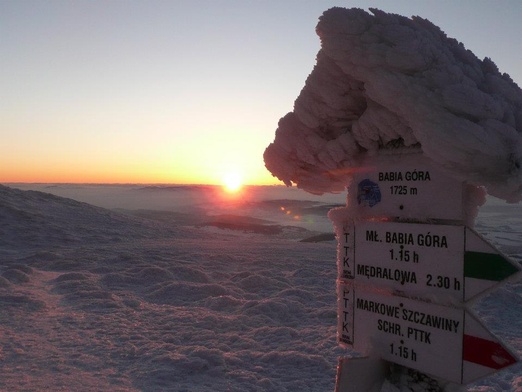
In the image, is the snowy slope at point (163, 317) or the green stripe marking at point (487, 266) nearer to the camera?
the green stripe marking at point (487, 266)

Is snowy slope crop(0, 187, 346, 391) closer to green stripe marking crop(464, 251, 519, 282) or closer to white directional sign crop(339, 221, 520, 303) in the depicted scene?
white directional sign crop(339, 221, 520, 303)

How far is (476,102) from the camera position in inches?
87.8

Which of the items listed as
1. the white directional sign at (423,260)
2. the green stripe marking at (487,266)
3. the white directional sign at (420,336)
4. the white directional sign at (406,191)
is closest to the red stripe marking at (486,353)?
the white directional sign at (420,336)

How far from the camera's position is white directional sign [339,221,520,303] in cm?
226

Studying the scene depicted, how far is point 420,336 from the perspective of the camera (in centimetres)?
253

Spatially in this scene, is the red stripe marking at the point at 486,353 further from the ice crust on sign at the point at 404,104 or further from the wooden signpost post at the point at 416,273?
the ice crust on sign at the point at 404,104

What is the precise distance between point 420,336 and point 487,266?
59 cm

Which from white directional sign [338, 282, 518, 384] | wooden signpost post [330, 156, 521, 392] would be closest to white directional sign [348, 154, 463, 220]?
wooden signpost post [330, 156, 521, 392]

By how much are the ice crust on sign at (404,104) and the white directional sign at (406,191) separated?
0.32ft

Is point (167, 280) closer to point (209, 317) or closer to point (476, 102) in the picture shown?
point (209, 317)

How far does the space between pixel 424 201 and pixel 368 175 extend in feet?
1.34

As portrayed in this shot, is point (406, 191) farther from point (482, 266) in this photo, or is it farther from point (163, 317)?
point (163, 317)

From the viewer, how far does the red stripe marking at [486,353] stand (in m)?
2.22

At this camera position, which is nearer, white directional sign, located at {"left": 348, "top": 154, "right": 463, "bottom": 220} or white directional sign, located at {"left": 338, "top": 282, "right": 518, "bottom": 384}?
white directional sign, located at {"left": 338, "top": 282, "right": 518, "bottom": 384}
